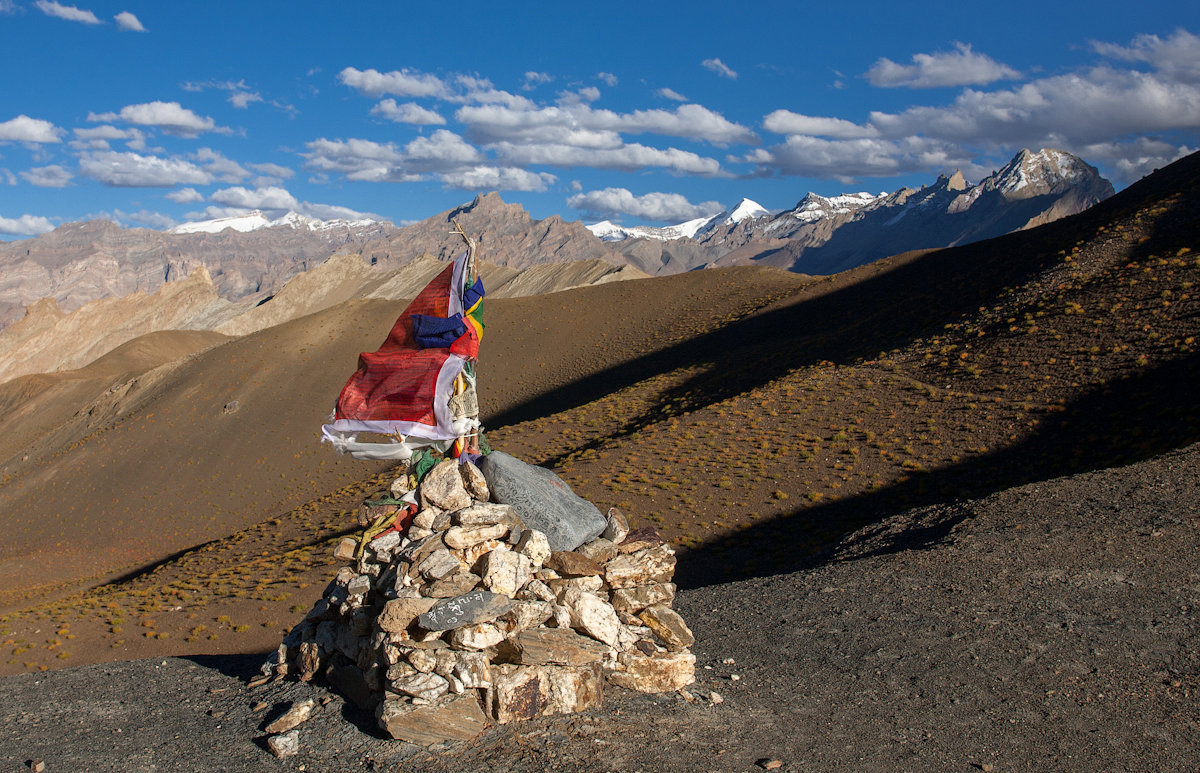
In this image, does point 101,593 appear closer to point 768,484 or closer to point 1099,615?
point 768,484

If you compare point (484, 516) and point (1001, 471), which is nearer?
point (484, 516)

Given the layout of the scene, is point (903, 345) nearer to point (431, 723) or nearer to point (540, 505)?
point (540, 505)

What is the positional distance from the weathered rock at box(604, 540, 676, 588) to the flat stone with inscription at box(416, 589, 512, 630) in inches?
69.1

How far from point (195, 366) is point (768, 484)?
159 ft

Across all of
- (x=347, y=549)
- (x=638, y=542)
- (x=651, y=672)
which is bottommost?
(x=651, y=672)

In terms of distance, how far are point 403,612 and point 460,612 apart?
662 millimetres

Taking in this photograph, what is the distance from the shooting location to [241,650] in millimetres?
16078

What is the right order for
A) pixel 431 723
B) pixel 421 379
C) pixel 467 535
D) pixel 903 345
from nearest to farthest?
pixel 431 723 < pixel 467 535 < pixel 421 379 < pixel 903 345

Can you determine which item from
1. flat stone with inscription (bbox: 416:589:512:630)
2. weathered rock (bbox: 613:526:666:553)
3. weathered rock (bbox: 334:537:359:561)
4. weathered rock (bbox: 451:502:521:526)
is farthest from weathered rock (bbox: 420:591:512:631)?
weathered rock (bbox: 334:537:359:561)

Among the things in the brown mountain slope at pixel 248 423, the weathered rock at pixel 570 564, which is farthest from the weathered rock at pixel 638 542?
the brown mountain slope at pixel 248 423

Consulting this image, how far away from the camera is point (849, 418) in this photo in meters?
25.7

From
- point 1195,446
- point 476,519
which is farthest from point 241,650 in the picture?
point 1195,446

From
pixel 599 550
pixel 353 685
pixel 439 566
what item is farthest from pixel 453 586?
pixel 599 550

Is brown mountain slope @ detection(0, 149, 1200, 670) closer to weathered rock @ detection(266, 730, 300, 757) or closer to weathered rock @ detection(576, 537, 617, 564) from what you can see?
weathered rock @ detection(576, 537, 617, 564)
